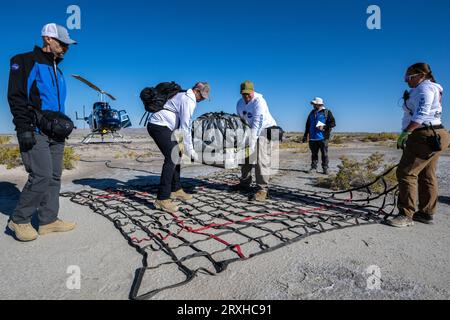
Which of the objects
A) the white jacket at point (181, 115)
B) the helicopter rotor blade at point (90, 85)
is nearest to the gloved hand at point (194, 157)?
the white jacket at point (181, 115)

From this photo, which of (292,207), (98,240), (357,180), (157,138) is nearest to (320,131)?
(357,180)

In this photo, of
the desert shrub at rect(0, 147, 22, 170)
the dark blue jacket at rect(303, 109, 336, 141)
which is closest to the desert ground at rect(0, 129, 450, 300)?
the dark blue jacket at rect(303, 109, 336, 141)

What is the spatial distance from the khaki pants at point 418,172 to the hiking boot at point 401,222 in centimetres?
6

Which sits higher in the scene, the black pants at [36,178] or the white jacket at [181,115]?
the white jacket at [181,115]

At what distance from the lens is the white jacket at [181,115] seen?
4199 mm

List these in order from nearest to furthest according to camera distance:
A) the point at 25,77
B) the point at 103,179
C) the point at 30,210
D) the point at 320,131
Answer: the point at 25,77 < the point at 30,210 < the point at 103,179 < the point at 320,131

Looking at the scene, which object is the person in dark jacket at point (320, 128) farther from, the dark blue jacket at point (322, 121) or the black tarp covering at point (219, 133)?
the black tarp covering at point (219, 133)

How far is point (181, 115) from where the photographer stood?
167 inches

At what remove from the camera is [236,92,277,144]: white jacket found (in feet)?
16.5

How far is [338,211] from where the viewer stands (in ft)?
14.3

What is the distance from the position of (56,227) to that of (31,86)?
158 centimetres

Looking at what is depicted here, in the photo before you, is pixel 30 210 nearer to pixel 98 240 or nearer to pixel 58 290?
pixel 98 240
